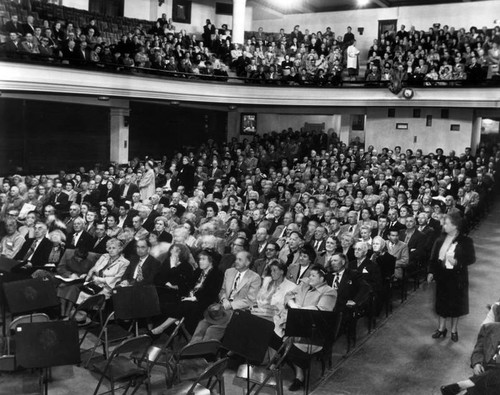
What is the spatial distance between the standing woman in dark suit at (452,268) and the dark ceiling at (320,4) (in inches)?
662

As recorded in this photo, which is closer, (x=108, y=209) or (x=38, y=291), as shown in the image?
(x=38, y=291)

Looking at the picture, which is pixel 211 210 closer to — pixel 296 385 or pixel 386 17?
pixel 296 385

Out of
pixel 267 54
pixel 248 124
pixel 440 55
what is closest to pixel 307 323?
pixel 440 55

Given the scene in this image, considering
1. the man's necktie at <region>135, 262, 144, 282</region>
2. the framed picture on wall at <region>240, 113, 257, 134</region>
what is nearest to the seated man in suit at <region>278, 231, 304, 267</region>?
the man's necktie at <region>135, 262, 144, 282</region>

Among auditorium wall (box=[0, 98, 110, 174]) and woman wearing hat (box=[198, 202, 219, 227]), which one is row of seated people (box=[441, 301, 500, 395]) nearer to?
woman wearing hat (box=[198, 202, 219, 227])

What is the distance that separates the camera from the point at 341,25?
21.8 m

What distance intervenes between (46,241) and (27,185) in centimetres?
480

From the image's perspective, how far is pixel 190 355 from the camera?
4.90 meters

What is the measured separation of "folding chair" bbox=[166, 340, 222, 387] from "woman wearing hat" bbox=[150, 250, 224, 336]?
1.41 ft

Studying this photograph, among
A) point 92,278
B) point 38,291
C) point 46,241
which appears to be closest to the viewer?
point 38,291

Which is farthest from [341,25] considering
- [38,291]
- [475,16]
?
[38,291]

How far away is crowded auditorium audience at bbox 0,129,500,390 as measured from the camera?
237 inches

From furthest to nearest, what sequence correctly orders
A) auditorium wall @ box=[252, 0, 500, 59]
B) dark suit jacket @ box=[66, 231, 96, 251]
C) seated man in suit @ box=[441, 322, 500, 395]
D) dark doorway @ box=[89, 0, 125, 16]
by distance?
auditorium wall @ box=[252, 0, 500, 59] → dark doorway @ box=[89, 0, 125, 16] → dark suit jacket @ box=[66, 231, 96, 251] → seated man in suit @ box=[441, 322, 500, 395]

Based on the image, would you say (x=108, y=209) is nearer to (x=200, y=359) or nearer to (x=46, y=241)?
(x=46, y=241)
